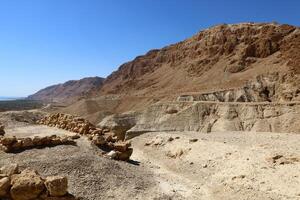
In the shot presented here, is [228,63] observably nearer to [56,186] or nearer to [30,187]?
[56,186]

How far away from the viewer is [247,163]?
51.1 ft

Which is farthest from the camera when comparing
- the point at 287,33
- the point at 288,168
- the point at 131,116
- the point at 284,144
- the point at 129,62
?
the point at 129,62

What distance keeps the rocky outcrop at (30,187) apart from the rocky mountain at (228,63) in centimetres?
4120

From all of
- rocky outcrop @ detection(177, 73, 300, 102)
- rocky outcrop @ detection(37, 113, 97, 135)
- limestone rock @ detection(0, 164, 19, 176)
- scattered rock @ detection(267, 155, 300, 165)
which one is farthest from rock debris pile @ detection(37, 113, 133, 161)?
rocky outcrop @ detection(177, 73, 300, 102)

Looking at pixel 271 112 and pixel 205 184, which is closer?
pixel 205 184

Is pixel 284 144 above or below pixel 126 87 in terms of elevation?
below

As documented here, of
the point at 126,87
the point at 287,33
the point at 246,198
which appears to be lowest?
the point at 246,198

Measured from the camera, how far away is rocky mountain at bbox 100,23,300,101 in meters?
55.5

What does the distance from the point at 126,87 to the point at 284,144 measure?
306 ft

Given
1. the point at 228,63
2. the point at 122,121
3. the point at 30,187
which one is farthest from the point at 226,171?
the point at 228,63

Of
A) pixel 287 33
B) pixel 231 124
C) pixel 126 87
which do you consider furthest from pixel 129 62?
pixel 231 124

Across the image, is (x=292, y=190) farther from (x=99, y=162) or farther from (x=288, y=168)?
(x=99, y=162)

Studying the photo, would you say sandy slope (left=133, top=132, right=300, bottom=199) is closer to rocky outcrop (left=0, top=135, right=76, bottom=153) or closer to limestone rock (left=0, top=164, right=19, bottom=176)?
rocky outcrop (left=0, top=135, right=76, bottom=153)

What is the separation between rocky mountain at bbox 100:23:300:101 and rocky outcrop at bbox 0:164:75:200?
41.2 metres
